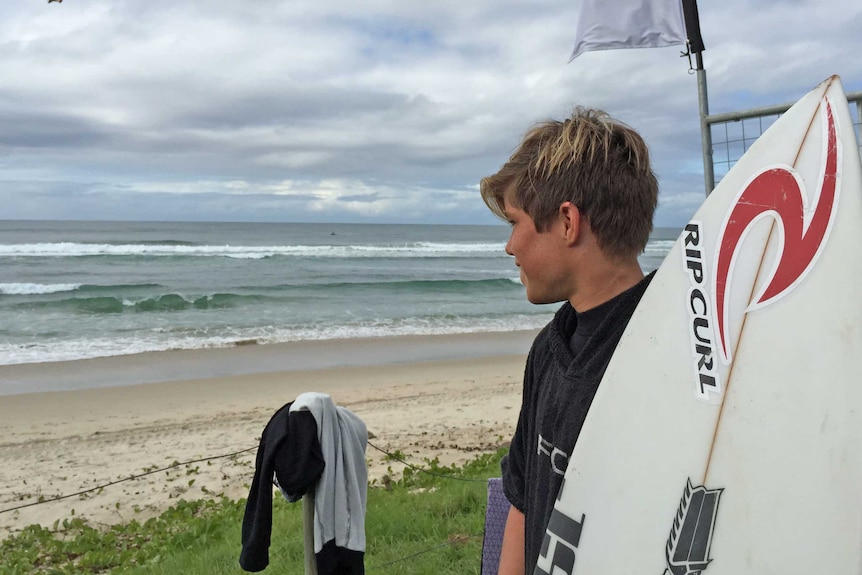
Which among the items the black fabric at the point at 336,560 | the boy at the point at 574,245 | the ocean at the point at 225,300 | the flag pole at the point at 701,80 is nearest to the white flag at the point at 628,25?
the flag pole at the point at 701,80

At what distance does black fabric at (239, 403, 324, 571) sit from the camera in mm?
2674

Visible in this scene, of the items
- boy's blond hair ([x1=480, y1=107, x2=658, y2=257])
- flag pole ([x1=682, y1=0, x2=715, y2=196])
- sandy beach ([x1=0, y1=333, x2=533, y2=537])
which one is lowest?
sandy beach ([x1=0, y1=333, x2=533, y2=537])

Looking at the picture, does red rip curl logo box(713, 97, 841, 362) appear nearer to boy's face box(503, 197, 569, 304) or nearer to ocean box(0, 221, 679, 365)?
boy's face box(503, 197, 569, 304)

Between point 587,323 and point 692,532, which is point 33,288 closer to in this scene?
point 587,323

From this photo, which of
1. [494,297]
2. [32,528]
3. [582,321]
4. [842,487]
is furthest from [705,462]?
[494,297]

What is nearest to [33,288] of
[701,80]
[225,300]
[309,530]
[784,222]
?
[225,300]

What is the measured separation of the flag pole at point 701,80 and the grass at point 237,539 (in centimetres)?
211

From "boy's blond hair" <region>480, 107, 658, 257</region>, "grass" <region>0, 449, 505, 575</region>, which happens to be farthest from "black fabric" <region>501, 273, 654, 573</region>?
"grass" <region>0, 449, 505, 575</region>

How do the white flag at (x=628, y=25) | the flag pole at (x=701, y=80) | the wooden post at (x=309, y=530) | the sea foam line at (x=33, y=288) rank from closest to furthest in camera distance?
the flag pole at (x=701, y=80)
the wooden post at (x=309, y=530)
the white flag at (x=628, y=25)
the sea foam line at (x=33, y=288)

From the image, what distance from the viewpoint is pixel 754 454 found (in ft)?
4.25

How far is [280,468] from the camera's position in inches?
105

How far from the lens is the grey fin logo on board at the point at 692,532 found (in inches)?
51.3

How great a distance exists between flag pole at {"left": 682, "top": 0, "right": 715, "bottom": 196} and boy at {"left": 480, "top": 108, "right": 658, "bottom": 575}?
1.35m

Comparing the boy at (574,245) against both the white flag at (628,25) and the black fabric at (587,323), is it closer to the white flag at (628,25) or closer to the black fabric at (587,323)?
the black fabric at (587,323)
